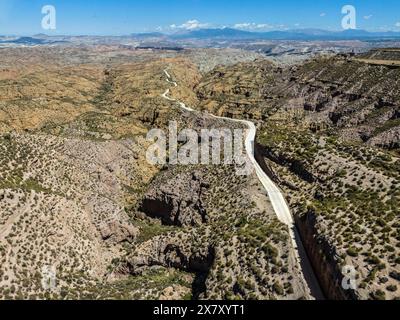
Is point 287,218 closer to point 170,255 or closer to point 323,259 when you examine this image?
point 323,259

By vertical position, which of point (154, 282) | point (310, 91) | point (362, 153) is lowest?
point (154, 282)

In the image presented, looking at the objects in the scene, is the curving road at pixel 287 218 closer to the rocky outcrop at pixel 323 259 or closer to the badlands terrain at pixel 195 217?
the badlands terrain at pixel 195 217

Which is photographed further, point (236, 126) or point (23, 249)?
point (236, 126)

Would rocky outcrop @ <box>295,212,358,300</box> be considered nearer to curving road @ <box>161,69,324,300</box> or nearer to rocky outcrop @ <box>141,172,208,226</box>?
curving road @ <box>161,69,324,300</box>

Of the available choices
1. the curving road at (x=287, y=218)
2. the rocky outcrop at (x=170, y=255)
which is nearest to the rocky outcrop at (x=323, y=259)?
the curving road at (x=287, y=218)

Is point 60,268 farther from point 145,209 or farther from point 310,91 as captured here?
point 310,91

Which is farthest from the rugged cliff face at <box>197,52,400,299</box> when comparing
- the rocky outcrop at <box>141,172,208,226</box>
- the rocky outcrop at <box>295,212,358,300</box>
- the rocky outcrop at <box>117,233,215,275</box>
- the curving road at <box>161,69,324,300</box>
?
the rocky outcrop at <box>117,233,215,275</box>

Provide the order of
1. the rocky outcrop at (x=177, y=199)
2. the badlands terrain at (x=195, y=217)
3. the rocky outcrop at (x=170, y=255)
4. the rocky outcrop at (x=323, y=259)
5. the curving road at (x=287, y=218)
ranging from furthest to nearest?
the rocky outcrop at (x=177, y=199) < the rocky outcrop at (x=170, y=255) < the badlands terrain at (x=195, y=217) < the curving road at (x=287, y=218) < the rocky outcrop at (x=323, y=259)
